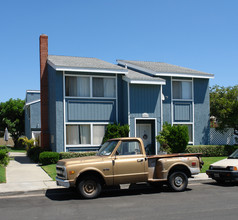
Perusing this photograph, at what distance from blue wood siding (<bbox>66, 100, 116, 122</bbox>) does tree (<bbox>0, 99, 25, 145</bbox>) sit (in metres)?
26.8

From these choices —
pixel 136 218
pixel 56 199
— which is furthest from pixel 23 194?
pixel 136 218

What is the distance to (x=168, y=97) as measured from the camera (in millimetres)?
22016

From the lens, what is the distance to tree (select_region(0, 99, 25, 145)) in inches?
1773

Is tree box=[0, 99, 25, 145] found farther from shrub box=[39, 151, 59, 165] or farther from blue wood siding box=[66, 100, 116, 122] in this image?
shrub box=[39, 151, 59, 165]

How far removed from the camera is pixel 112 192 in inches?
465

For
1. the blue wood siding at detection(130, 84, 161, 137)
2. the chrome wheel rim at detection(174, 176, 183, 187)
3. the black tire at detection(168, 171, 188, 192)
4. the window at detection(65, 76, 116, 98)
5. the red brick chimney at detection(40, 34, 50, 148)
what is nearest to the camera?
the black tire at detection(168, 171, 188, 192)

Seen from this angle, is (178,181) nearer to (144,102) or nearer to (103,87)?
(144,102)

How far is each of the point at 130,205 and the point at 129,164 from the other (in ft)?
5.46

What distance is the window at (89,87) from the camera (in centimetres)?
2034

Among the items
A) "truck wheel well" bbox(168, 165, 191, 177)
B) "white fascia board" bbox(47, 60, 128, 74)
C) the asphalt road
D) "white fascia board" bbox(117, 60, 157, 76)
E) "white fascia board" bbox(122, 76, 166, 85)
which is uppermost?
"white fascia board" bbox(117, 60, 157, 76)

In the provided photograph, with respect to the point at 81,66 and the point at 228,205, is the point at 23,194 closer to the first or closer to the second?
the point at 228,205

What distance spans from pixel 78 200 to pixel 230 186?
221 inches

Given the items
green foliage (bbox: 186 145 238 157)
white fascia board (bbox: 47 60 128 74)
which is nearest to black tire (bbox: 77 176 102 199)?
white fascia board (bbox: 47 60 128 74)

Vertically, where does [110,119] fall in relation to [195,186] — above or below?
above
